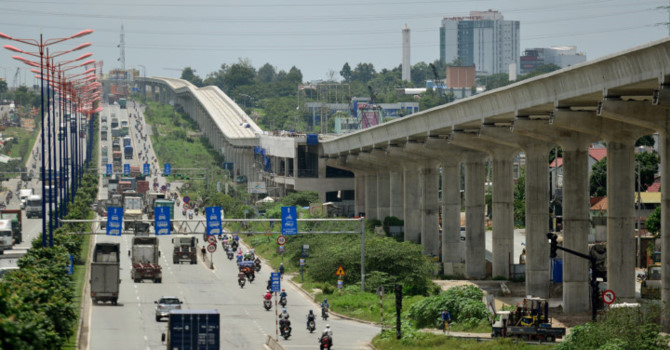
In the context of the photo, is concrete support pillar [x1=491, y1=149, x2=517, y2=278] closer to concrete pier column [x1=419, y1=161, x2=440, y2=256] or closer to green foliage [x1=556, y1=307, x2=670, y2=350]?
concrete pier column [x1=419, y1=161, x2=440, y2=256]

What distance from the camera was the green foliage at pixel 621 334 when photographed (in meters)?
46.6

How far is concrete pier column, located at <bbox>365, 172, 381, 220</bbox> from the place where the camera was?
132750mm

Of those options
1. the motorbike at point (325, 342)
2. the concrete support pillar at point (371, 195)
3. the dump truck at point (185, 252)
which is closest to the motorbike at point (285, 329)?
the motorbike at point (325, 342)

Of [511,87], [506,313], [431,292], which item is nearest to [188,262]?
[431,292]

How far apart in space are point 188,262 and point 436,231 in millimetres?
20899

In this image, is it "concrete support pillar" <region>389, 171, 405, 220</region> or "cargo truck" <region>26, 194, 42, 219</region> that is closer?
"concrete support pillar" <region>389, 171, 405, 220</region>

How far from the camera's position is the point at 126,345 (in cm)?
5712

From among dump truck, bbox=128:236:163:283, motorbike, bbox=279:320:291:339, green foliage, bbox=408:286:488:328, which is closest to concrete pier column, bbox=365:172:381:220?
dump truck, bbox=128:236:163:283

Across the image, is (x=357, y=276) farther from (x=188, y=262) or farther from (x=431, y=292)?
(x=188, y=262)

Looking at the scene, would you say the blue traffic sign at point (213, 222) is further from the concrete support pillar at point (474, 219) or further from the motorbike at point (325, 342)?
the motorbike at point (325, 342)

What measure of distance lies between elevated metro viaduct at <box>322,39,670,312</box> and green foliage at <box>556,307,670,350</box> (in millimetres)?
5868

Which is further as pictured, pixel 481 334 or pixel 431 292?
pixel 431 292

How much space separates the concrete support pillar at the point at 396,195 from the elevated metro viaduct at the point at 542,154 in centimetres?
666

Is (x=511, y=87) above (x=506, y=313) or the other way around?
above
